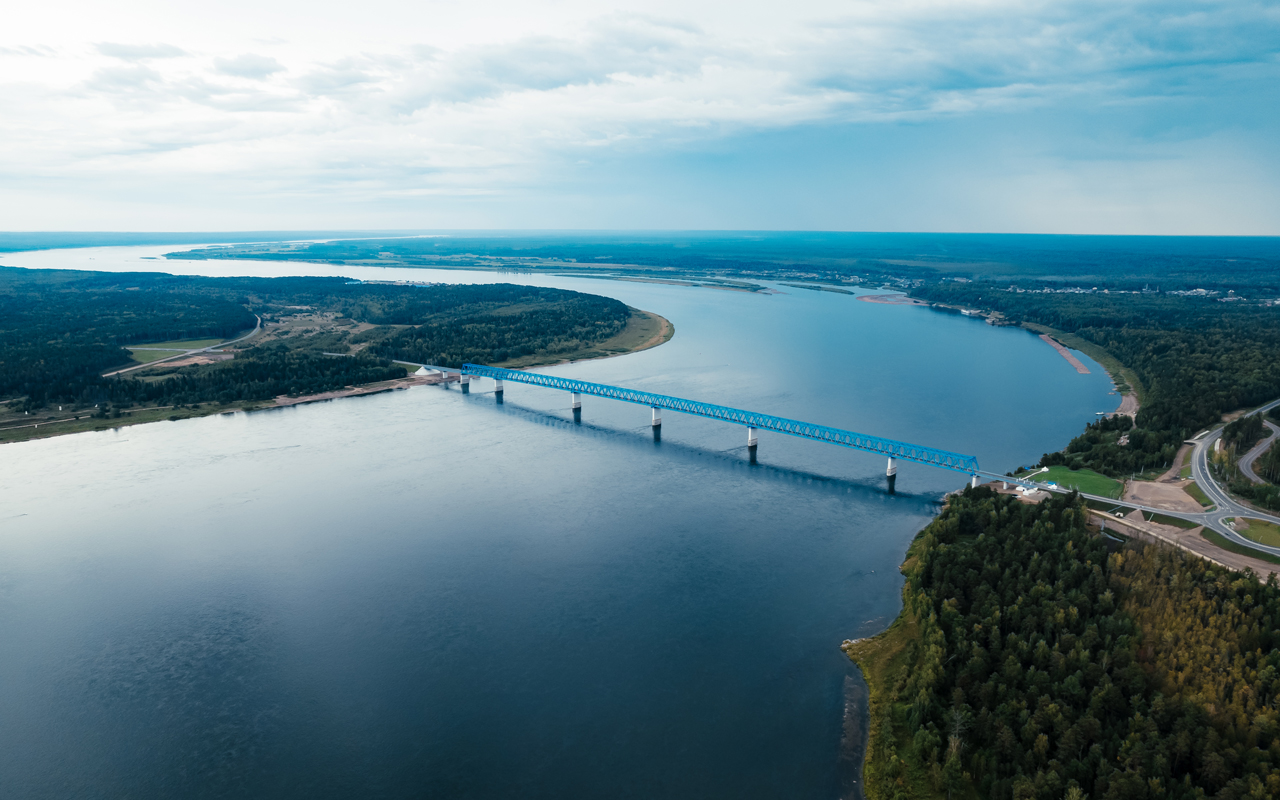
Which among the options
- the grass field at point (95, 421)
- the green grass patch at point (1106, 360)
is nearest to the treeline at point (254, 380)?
the grass field at point (95, 421)

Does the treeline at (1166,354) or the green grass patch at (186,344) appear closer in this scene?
the treeline at (1166,354)

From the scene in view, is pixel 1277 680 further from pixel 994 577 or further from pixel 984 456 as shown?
pixel 984 456

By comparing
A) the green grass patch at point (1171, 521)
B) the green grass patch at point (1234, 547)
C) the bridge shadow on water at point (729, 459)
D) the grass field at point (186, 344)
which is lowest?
the bridge shadow on water at point (729, 459)

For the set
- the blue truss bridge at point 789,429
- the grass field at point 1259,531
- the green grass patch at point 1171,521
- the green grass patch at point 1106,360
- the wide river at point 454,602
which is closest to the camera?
the wide river at point 454,602

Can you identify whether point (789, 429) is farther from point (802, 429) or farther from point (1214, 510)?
point (1214, 510)

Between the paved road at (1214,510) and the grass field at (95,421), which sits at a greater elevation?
the paved road at (1214,510)

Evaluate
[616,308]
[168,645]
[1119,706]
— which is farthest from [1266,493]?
[616,308]

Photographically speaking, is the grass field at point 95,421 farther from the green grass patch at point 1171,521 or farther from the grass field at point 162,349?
the green grass patch at point 1171,521

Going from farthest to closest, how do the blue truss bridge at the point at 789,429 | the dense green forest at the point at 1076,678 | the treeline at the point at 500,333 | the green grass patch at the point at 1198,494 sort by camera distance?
1. the treeline at the point at 500,333
2. the blue truss bridge at the point at 789,429
3. the green grass patch at the point at 1198,494
4. the dense green forest at the point at 1076,678
